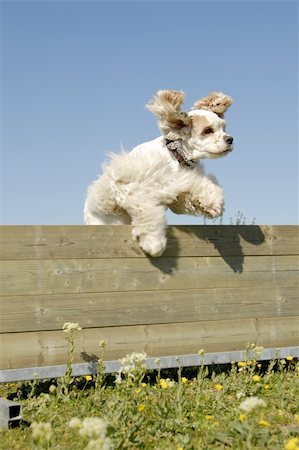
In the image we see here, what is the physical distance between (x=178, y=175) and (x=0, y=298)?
1.63 meters

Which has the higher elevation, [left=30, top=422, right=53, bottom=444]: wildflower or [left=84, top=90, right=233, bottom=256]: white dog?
[left=84, top=90, right=233, bottom=256]: white dog

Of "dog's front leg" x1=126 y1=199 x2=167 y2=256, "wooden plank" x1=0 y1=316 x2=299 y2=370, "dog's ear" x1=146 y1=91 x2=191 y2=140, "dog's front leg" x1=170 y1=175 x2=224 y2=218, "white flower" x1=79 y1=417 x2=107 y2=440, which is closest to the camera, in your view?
"white flower" x1=79 y1=417 x2=107 y2=440

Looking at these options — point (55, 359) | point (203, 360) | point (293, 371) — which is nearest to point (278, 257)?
point (293, 371)

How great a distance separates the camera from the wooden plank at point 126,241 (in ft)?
15.1

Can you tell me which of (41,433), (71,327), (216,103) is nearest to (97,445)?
(41,433)

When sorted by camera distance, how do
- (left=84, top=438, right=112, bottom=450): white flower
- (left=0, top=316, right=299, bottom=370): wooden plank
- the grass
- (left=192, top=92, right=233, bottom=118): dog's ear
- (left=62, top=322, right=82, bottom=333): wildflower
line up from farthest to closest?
(left=192, top=92, right=233, bottom=118): dog's ear → (left=0, top=316, right=299, bottom=370): wooden plank → (left=62, top=322, right=82, bottom=333): wildflower → the grass → (left=84, top=438, right=112, bottom=450): white flower

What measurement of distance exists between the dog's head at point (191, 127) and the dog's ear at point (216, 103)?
7.2 inches

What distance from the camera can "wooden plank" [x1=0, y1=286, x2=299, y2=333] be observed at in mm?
4566

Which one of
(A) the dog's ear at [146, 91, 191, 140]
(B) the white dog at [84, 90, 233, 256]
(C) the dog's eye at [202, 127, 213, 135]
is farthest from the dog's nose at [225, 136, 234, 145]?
(A) the dog's ear at [146, 91, 191, 140]

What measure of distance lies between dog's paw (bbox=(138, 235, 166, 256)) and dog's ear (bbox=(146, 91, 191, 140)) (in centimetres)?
85

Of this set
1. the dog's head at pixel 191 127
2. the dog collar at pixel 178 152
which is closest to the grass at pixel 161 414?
the dog collar at pixel 178 152

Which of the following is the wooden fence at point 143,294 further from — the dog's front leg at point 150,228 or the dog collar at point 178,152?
the dog collar at point 178,152

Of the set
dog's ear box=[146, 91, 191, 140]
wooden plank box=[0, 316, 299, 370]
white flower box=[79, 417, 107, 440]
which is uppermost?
dog's ear box=[146, 91, 191, 140]

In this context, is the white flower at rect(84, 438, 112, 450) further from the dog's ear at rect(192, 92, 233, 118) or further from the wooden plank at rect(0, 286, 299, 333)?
the dog's ear at rect(192, 92, 233, 118)
